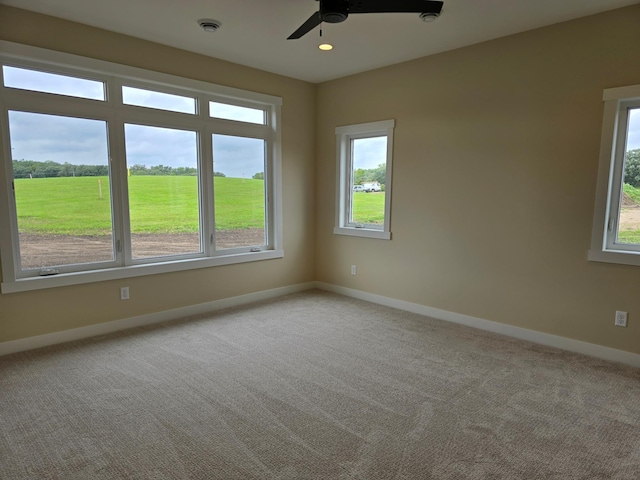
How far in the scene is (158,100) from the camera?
391 centimetres

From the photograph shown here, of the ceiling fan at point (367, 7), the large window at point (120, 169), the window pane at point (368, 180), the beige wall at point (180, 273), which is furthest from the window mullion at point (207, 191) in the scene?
the ceiling fan at point (367, 7)

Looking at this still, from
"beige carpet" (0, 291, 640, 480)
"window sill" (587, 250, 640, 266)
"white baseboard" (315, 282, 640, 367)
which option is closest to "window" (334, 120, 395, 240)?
"white baseboard" (315, 282, 640, 367)

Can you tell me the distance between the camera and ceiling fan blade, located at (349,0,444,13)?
227 centimetres

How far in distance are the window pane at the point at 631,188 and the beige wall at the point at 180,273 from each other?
348 centimetres

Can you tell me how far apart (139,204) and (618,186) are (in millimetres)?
4382

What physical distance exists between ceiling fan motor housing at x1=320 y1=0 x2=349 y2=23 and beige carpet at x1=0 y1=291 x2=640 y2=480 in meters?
2.46

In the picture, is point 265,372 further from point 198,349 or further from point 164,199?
point 164,199

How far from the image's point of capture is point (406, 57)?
13.5 ft

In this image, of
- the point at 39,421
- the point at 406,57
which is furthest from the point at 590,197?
the point at 39,421

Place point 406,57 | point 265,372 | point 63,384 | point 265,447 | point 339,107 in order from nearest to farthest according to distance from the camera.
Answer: point 265,447 → point 63,384 → point 265,372 → point 406,57 → point 339,107

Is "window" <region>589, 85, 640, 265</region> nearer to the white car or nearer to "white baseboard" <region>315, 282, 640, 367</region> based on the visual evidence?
"white baseboard" <region>315, 282, 640, 367</region>

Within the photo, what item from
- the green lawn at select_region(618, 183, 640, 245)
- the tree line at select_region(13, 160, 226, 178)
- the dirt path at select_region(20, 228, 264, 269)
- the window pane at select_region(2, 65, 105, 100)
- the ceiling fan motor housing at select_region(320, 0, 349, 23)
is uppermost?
the ceiling fan motor housing at select_region(320, 0, 349, 23)

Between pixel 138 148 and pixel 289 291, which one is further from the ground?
pixel 138 148

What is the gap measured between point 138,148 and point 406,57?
9.79 ft
